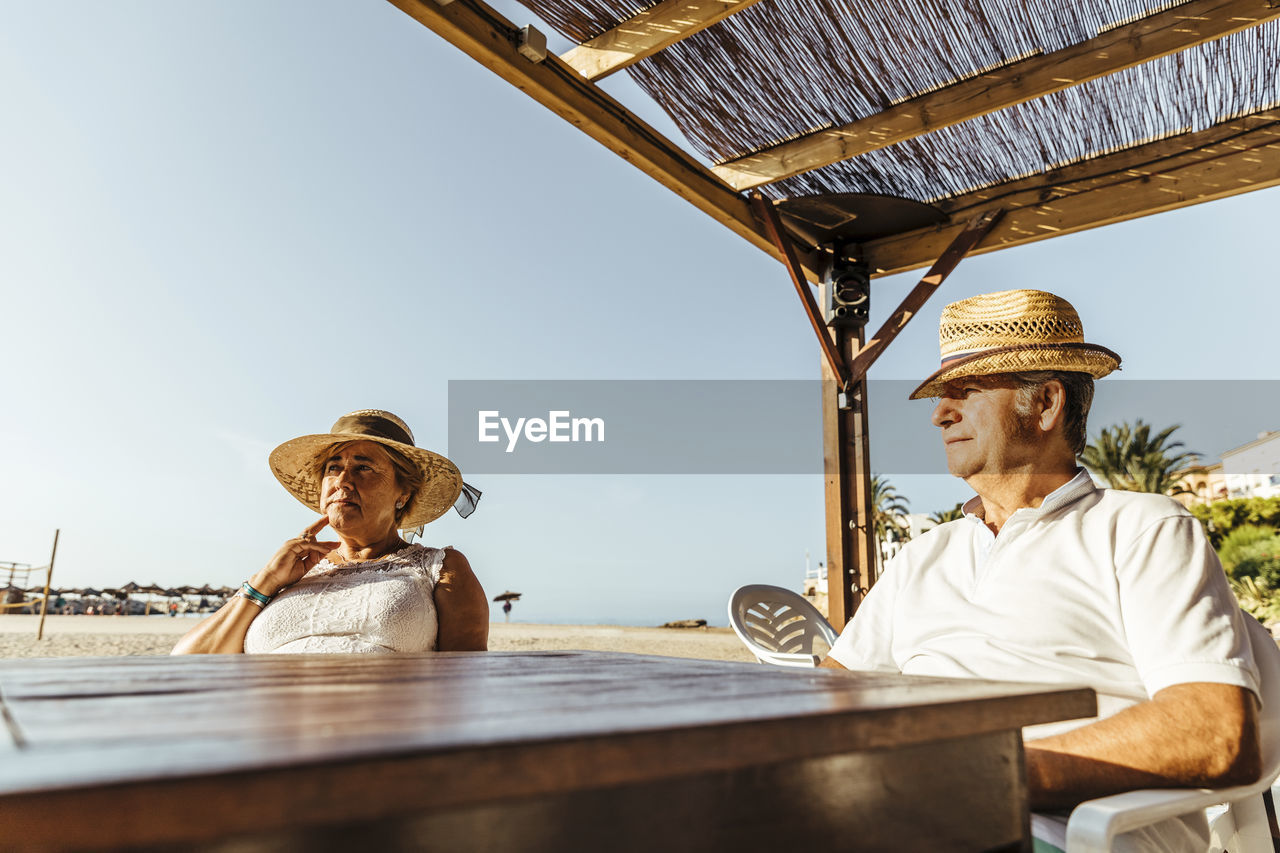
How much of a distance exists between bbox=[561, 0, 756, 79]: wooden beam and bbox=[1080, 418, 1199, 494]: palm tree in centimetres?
2372

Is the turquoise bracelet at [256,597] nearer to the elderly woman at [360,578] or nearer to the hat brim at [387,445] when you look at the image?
the elderly woman at [360,578]

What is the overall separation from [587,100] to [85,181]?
12.9 meters

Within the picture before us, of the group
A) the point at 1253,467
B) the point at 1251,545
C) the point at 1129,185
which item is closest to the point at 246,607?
the point at 1129,185

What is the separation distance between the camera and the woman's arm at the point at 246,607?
216 cm

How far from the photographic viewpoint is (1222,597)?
115cm

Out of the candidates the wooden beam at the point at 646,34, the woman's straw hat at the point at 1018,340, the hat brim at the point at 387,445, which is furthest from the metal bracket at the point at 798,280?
the woman's straw hat at the point at 1018,340

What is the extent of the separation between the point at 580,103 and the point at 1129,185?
2.31 meters

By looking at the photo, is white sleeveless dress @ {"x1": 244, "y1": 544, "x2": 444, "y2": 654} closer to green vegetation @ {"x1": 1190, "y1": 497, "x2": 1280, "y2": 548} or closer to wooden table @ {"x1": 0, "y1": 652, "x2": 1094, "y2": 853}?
wooden table @ {"x1": 0, "y1": 652, "x2": 1094, "y2": 853}

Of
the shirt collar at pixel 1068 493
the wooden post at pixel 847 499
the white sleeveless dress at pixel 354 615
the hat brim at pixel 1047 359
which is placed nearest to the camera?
the shirt collar at pixel 1068 493

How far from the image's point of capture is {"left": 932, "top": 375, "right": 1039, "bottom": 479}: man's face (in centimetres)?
160

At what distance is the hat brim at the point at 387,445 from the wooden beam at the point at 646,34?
1406mm

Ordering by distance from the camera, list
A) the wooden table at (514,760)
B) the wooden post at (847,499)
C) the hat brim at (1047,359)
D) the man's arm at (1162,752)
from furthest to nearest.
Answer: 1. the wooden post at (847,499)
2. the hat brim at (1047,359)
3. the man's arm at (1162,752)
4. the wooden table at (514,760)

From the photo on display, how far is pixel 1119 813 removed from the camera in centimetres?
84

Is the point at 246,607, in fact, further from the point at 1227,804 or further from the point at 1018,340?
the point at 1227,804
